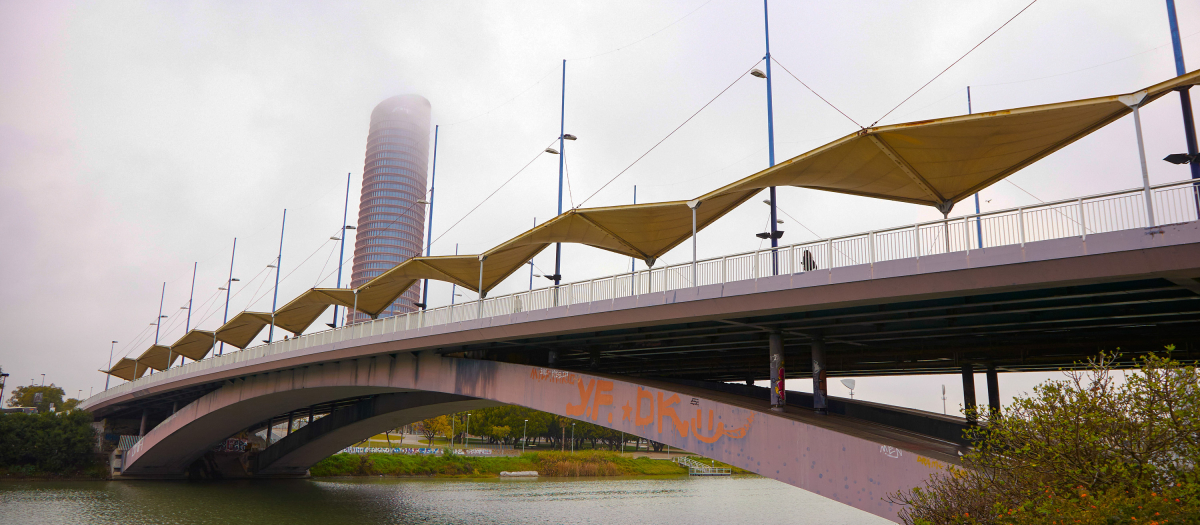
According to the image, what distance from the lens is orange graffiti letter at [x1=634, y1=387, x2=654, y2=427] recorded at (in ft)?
77.6

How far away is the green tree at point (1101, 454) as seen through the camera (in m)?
10.1

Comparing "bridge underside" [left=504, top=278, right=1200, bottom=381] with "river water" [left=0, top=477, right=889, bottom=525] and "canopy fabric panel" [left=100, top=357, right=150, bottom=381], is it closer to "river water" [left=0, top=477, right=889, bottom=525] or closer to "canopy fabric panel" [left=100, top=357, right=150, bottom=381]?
"river water" [left=0, top=477, right=889, bottom=525]

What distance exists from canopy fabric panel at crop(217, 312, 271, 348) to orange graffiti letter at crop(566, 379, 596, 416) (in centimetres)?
3078

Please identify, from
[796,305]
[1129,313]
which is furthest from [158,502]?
[1129,313]

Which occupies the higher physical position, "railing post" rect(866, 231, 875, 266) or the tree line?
"railing post" rect(866, 231, 875, 266)

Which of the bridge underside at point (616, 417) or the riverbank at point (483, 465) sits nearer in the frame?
the bridge underside at point (616, 417)

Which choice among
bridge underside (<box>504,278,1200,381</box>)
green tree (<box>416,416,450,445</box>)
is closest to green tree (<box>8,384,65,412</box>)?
green tree (<box>416,416,450,445</box>)

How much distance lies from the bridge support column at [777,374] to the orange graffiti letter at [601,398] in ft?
18.7

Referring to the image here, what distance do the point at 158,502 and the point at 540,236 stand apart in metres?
29.4

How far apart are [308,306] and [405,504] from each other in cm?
1346

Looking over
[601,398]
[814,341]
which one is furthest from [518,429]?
[814,341]

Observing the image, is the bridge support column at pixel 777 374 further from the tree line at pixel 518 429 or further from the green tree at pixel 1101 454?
the tree line at pixel 518 429

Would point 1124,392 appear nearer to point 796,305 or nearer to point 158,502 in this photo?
point 796,305

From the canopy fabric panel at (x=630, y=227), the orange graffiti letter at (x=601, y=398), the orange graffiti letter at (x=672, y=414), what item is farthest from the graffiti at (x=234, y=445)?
the orange graffiti letter at (x=672, y=414)
